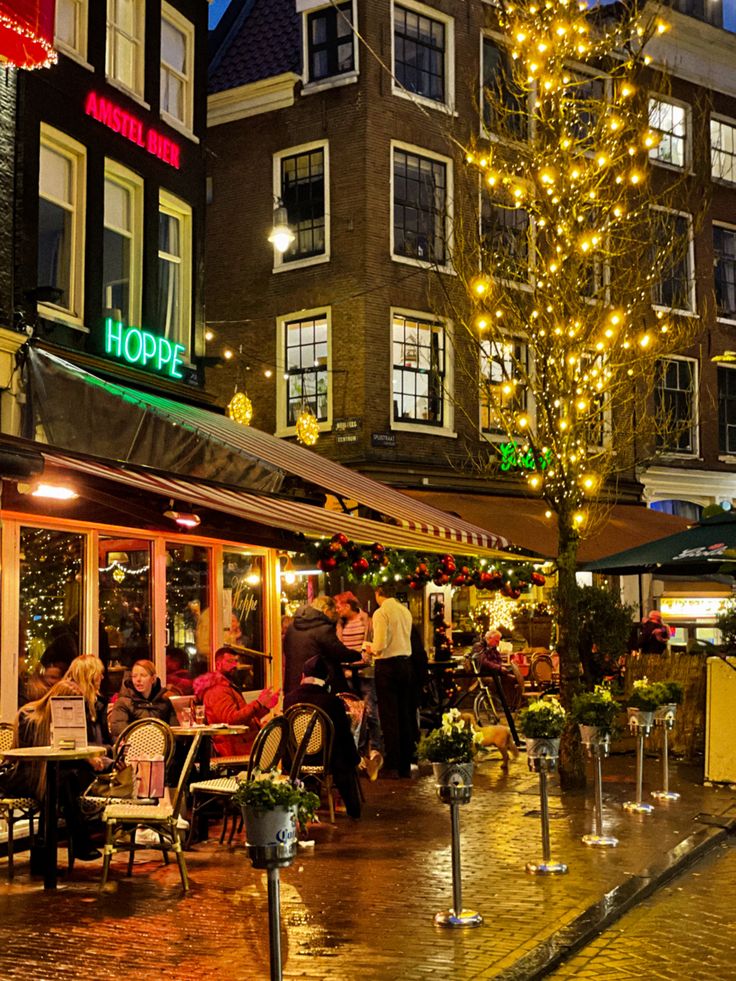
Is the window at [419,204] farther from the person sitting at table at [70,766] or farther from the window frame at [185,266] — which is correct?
the person sitting at table at [70,766]

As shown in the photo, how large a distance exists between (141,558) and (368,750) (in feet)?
10.2

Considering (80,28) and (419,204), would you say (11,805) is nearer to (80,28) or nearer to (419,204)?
(80,28)

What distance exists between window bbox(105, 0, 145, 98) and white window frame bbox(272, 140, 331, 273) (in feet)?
23.8

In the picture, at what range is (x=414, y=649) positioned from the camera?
15.1 m

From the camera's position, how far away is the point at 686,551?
49.7ft

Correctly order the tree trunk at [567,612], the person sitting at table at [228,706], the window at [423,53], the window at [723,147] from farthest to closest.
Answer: the window at [723,147]
the window at [423,53]
the tree trunk at [567,612]
the person sitting at table at [228,706]

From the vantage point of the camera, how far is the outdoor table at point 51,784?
27.3 feet

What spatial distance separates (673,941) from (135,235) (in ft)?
40.4

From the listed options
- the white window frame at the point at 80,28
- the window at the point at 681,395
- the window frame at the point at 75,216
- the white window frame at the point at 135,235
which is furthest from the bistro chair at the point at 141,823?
the window at the point at 681,395

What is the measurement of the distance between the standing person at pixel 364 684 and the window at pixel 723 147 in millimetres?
19278

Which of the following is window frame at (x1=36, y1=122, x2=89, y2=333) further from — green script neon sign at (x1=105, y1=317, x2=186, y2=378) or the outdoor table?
the outdoor table

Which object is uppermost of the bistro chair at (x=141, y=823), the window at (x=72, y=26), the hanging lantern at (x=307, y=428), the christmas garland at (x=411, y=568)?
the window at (x=72, y=26)

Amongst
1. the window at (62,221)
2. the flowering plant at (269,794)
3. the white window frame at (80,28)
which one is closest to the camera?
the flowering plant at (269,794)

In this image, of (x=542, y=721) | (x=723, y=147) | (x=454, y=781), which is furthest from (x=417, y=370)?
(x=454, y=781)
